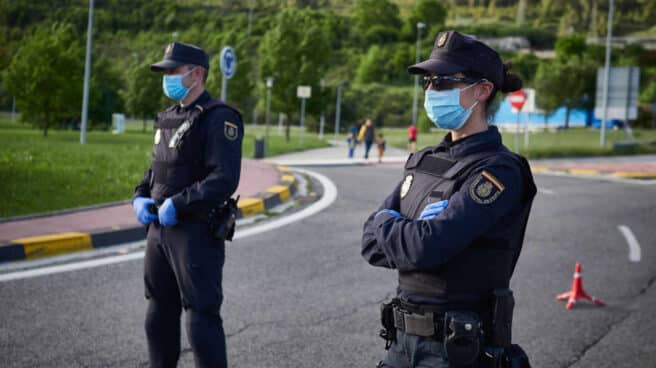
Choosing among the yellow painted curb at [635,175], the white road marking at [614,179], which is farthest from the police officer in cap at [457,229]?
the yellow painted curb at [635,175]

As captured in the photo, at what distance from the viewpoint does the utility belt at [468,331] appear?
225 centimetres

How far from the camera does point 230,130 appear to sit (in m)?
3.69

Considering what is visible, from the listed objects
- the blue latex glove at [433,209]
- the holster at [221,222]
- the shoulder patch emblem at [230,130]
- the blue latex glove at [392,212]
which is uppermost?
the shoulder patch emblem at [230,130]

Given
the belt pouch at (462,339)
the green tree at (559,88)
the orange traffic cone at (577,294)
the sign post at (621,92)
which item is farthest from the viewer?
the green tree at (559,88)

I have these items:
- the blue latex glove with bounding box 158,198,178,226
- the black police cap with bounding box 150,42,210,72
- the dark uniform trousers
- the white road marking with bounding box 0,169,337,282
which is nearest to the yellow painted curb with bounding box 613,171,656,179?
the white road marking with bounding box 0,169,337,282

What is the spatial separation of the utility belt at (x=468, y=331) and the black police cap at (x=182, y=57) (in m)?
2.12

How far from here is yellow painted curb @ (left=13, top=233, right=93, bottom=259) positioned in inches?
275

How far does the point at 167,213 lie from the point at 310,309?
2359mm

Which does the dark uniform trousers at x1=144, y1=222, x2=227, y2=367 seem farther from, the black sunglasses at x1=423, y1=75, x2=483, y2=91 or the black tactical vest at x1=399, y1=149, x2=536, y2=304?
the black sunglasses at x1=423, y1=75, x2=483, y2=91

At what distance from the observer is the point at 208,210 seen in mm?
3641

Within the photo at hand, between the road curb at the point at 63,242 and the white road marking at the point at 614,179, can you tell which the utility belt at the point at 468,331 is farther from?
the white road marking at the point at 614,179

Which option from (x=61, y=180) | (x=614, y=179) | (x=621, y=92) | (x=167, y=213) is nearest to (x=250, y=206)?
(x=61, y=180)

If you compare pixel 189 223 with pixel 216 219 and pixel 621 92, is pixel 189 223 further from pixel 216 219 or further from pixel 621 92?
pixel 621 92

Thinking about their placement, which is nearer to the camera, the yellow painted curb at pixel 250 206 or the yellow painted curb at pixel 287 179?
the yellow painted curb at pixel 250 206
